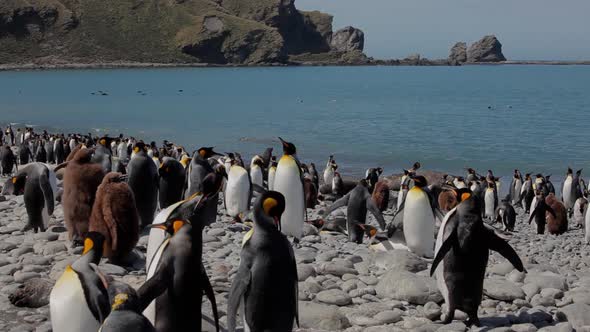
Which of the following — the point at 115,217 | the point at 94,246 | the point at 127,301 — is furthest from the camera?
the point at 115,217

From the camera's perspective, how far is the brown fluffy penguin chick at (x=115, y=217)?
6.88m

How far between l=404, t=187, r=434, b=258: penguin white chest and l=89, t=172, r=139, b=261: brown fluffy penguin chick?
357 cm

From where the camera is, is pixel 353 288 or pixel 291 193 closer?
pixel 353 288

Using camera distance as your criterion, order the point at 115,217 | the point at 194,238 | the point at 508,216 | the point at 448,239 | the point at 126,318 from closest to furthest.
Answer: the point at 126,318, the point at 194,238, the point at 448,239, the point at 115,217, the point at 508,216

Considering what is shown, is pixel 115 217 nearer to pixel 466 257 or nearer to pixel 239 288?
pixel 239 288

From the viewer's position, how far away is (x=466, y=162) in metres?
33.6

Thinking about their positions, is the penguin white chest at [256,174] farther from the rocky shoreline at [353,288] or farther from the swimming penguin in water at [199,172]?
the rocky shoreline at [353,288]

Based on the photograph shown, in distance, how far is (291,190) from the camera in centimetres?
947

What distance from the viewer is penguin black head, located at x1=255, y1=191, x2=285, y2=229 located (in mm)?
5012

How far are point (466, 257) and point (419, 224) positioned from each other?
2.68 meters

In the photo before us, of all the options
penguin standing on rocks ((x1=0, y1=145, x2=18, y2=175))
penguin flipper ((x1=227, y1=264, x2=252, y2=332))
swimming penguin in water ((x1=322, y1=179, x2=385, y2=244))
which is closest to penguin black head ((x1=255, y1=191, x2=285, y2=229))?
penguin flipper ((x1=227, y1=264, x2=252, y2=332))

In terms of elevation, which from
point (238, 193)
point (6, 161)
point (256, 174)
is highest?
point (238, 193)

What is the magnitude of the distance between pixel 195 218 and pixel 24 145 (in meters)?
20.9

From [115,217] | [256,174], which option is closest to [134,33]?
[256,174]
